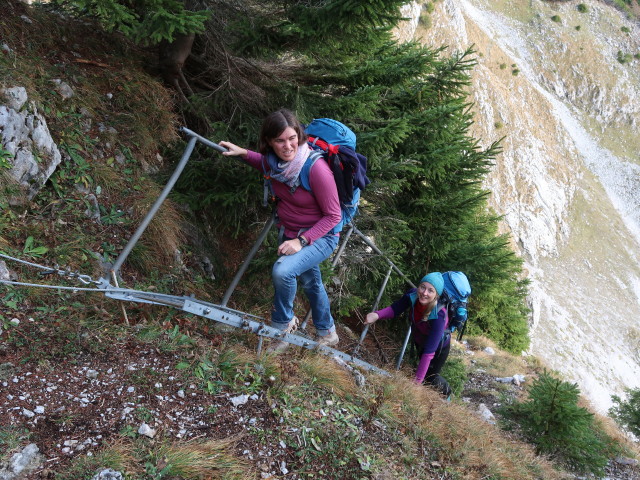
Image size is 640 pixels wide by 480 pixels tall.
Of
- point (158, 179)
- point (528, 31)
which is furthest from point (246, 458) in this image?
point (528, 31)

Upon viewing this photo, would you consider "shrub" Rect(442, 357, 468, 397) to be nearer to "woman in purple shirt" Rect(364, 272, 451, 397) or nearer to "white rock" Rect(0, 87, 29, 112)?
"woman in purple shirt" Rect(364, 272, 451, 397)

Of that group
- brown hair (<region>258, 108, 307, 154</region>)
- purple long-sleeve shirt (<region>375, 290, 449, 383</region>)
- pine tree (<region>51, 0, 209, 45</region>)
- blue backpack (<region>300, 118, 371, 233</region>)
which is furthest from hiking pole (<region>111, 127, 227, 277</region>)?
purple long-sleeve shirt (<region>375, 290, 449, 383</region>)

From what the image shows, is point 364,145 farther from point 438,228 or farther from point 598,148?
point 598,148

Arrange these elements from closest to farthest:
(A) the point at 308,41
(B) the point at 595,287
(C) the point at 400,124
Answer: (A) the point at 308,41, (C) the point at 400,124, (B) the point at 595,287

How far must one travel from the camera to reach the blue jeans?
151 inches

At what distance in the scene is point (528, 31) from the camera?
62.1 meters

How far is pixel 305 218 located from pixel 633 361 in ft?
149

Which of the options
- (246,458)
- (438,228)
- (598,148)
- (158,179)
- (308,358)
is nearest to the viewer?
(246,458)

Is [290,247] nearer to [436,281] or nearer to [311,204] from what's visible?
[311,204]

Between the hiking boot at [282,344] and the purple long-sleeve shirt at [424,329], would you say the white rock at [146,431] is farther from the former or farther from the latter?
the purple long-sleeve shirt at [424,329]

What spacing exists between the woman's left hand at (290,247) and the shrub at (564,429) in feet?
14.7

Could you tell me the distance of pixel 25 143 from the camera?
4.21 m

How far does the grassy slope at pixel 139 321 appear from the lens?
335cm

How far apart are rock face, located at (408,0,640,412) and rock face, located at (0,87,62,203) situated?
30.8 metres
